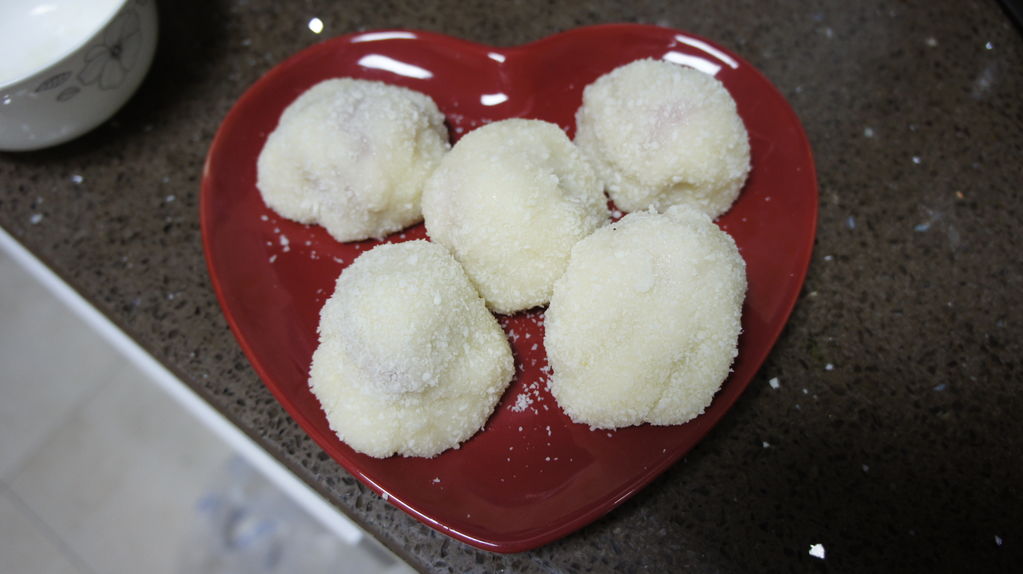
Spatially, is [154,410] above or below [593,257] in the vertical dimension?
below

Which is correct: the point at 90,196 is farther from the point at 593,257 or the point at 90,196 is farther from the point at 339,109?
the point at 593,257

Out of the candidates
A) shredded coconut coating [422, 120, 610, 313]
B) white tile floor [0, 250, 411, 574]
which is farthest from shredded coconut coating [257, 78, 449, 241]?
white tile floor [0, 250, 411, 574]

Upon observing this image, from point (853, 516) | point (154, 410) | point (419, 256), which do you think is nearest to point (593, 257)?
point (419, 256)

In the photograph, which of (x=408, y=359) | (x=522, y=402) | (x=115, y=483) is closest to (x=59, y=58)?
(x=408, y=359)

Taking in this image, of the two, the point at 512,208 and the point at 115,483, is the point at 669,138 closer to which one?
the point at 512,208

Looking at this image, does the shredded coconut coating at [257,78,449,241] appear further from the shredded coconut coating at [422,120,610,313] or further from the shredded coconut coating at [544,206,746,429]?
the shredded coconut coating at [544,206,746,429]
